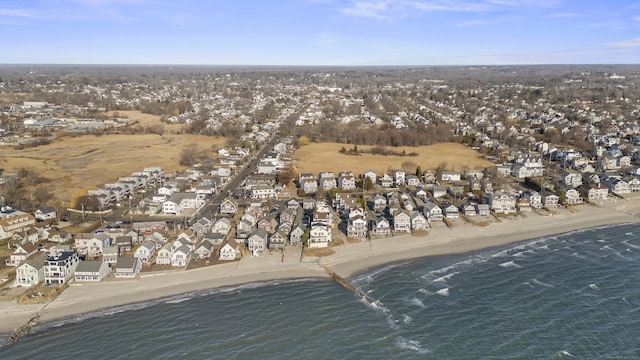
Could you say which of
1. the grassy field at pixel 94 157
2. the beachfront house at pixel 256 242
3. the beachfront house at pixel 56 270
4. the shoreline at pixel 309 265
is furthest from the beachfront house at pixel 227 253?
the grassy field at pixel 94 157

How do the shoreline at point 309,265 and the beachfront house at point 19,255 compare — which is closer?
the shoreline at point 309,265

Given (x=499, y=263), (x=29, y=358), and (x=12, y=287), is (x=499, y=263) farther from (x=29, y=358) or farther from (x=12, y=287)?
(x=12, y=287)

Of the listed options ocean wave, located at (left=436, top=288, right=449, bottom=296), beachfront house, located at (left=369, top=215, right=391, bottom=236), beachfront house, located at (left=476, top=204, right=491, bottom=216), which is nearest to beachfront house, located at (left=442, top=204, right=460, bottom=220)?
beachfront house, located at (left=476, top=204, right=491, bottom=216)

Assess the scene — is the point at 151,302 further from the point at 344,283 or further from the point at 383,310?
the point at 383,310

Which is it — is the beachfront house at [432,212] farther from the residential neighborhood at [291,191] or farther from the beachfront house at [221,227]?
the beachfront house at [221,227]

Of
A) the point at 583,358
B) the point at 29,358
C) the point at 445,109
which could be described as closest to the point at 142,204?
the point at 29,358

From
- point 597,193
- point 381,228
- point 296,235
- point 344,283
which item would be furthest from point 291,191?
point 597,193
